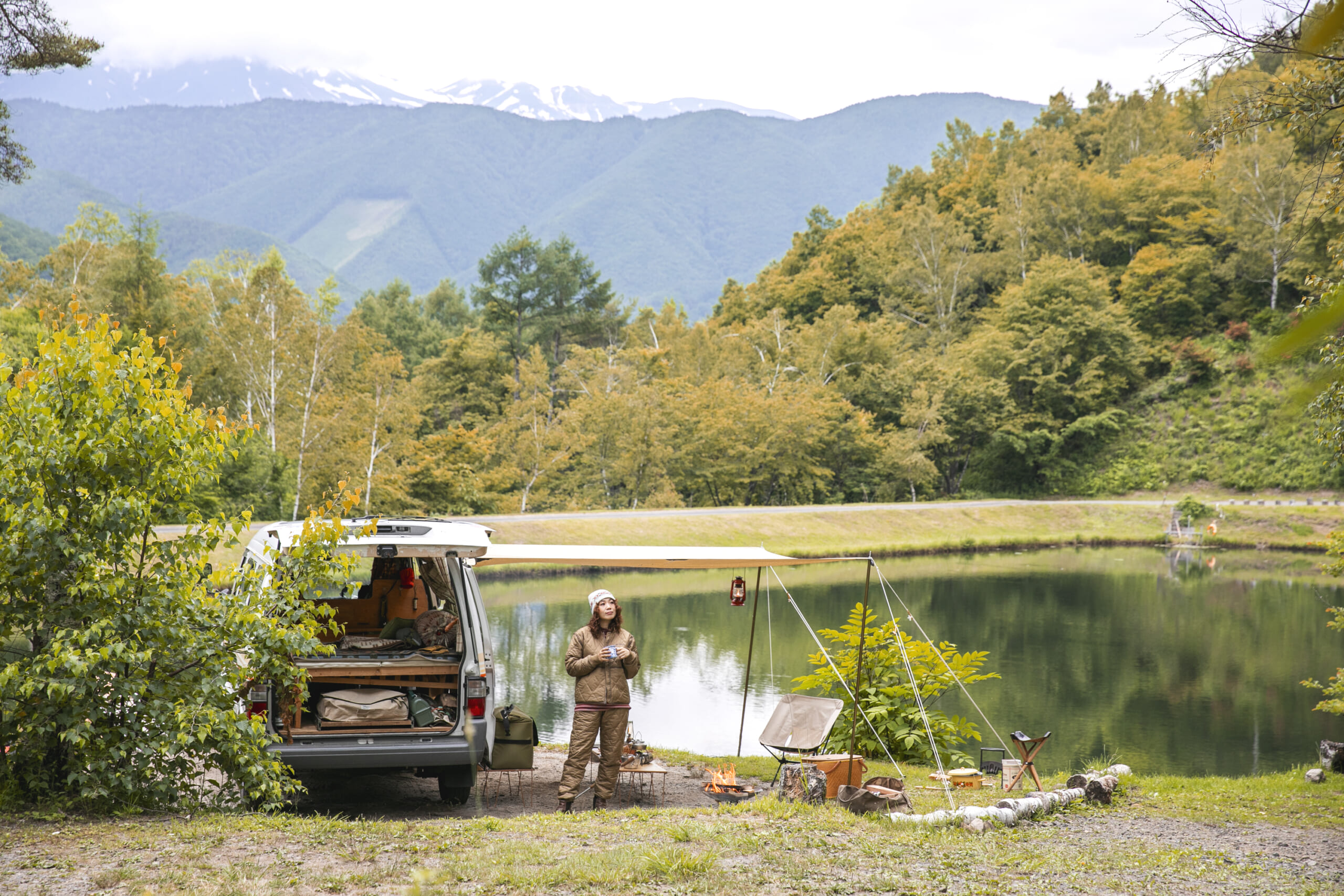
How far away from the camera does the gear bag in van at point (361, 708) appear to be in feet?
22.7

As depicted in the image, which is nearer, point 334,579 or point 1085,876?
point 1085,876

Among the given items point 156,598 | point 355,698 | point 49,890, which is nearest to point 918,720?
point 355,698

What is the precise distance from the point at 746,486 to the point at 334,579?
3860 centimetres

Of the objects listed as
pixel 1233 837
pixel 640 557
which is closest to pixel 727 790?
pixel 640 557

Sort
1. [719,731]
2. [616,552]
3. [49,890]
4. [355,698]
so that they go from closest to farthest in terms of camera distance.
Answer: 1. [49,890]
2. [355,698]
3. [616,552]
4. [719,731]

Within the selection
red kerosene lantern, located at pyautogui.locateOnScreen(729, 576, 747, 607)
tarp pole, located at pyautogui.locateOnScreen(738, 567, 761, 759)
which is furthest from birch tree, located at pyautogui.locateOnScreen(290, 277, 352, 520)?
red kerosene lantern, located at pyautogui.locateOnScreen(729, 576, 747, 607)

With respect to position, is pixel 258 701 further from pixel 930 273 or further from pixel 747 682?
pixel 930 273

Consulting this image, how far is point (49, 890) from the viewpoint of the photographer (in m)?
4.37

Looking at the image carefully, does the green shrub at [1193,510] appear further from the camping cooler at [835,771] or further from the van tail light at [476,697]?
the van tail light at [476,697]

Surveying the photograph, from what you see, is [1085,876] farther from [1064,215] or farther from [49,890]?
[1064,215]

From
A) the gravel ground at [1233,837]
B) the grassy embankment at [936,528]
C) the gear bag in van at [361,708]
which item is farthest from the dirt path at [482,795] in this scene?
Answer: the grassy embankment at [936,528]

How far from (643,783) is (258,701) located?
11.6 feet

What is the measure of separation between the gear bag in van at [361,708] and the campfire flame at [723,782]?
8.82ft

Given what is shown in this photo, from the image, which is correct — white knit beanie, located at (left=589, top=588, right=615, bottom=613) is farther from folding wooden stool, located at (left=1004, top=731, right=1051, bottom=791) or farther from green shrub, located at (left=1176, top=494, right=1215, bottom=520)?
green shrub, located at (left=1176, top=494, right=1215, bottom=520)
